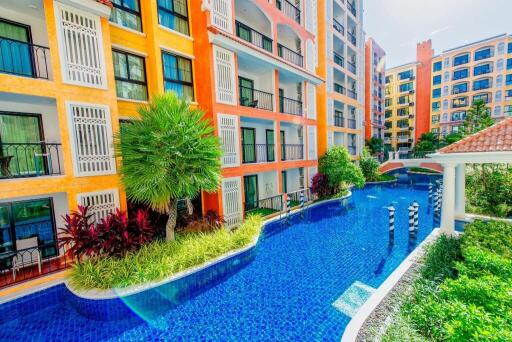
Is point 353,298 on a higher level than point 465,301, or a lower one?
lower

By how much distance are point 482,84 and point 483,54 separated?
5.39 metres

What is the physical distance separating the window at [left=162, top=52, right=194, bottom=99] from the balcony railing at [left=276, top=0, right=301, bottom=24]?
8798 mm

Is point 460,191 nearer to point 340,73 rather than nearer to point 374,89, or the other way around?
point 340,73

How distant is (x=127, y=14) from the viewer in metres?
9.66

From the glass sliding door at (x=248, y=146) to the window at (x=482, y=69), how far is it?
51860 mm

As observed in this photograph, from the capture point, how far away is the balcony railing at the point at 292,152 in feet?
53.2

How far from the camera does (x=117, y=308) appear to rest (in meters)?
6.06

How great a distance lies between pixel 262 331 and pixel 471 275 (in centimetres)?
511

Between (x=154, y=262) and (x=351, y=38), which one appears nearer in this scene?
(x=154, y=262)

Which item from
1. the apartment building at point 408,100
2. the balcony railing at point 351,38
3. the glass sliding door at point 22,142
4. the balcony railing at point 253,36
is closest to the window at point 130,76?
the glass sliding door at point 22,142

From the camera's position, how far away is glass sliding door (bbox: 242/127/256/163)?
45.4 feet

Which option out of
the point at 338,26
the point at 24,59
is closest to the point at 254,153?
the point at 24,59

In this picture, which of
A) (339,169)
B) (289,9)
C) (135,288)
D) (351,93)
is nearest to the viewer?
(135,288)

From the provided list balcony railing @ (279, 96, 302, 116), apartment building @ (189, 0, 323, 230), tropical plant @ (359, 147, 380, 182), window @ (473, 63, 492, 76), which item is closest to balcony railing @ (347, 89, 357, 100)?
tropical plant @ (359, 147, 380, 182)
